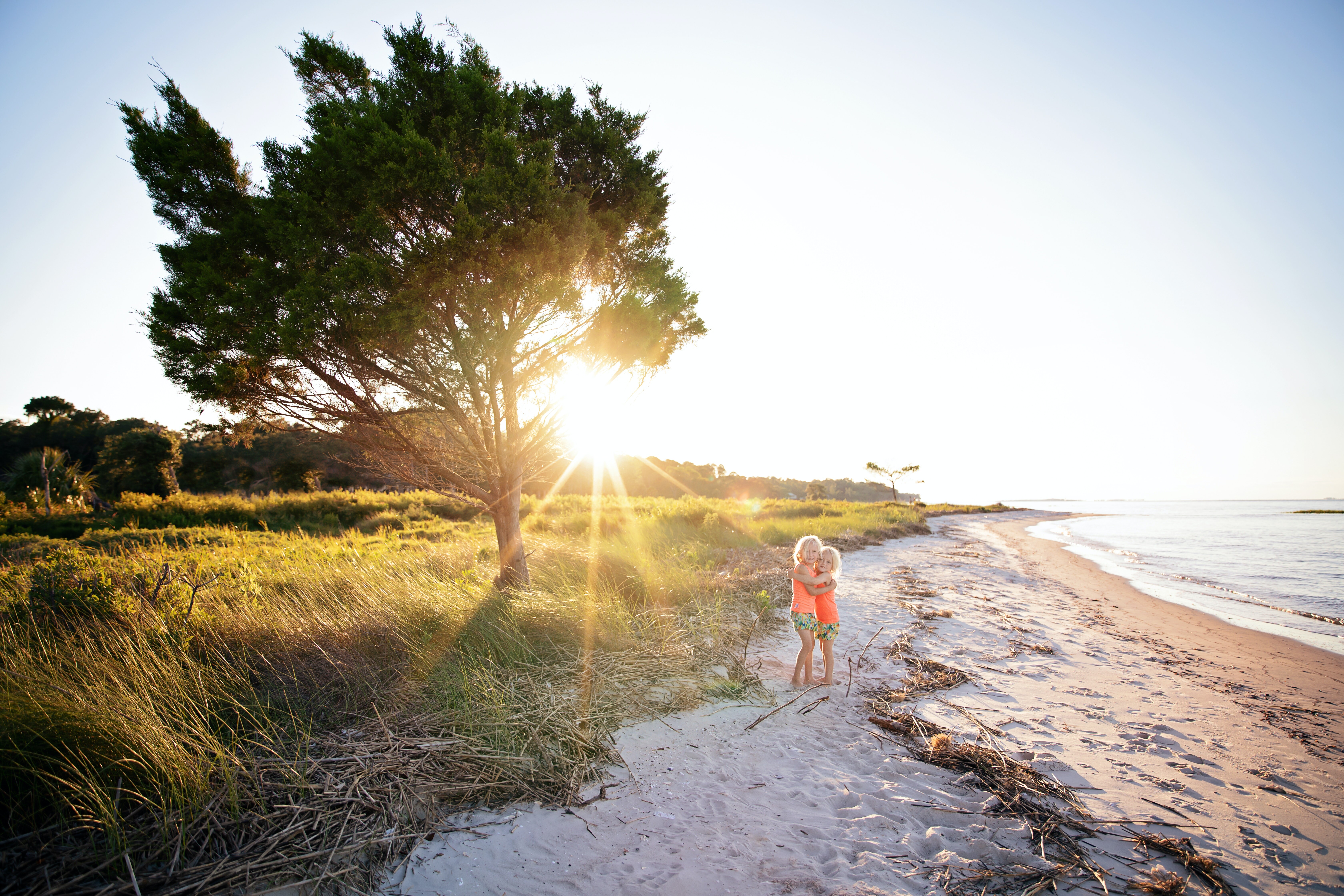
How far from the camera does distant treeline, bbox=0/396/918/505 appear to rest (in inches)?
844

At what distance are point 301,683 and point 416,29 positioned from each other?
774 cm

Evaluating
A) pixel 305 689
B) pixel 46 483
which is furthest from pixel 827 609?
pixel 46 483

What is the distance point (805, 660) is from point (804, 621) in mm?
433

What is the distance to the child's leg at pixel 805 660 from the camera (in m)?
4.89

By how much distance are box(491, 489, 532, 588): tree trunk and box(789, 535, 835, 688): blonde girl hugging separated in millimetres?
3932

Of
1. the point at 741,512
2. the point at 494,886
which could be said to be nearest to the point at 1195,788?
the point at 494,886

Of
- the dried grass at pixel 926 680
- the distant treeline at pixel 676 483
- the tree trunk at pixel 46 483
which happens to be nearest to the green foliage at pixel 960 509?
the distant treeline at pixel 676 483

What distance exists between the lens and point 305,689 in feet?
12.3

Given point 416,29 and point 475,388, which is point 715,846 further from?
point 416,29

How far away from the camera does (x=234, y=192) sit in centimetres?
656

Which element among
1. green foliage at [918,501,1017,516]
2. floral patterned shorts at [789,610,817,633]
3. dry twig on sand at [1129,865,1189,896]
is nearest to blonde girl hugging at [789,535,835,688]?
Result: floral patterned shorts at [789,610,817,633]

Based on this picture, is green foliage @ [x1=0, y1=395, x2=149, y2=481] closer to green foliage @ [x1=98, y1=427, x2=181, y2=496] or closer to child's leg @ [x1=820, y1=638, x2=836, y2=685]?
green foliage @ [x1=98, y1=427, x2=181, y2=496]

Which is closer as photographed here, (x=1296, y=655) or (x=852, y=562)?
(x=1296, y=655)

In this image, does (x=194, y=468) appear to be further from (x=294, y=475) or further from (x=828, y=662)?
(x=828, y=662)
